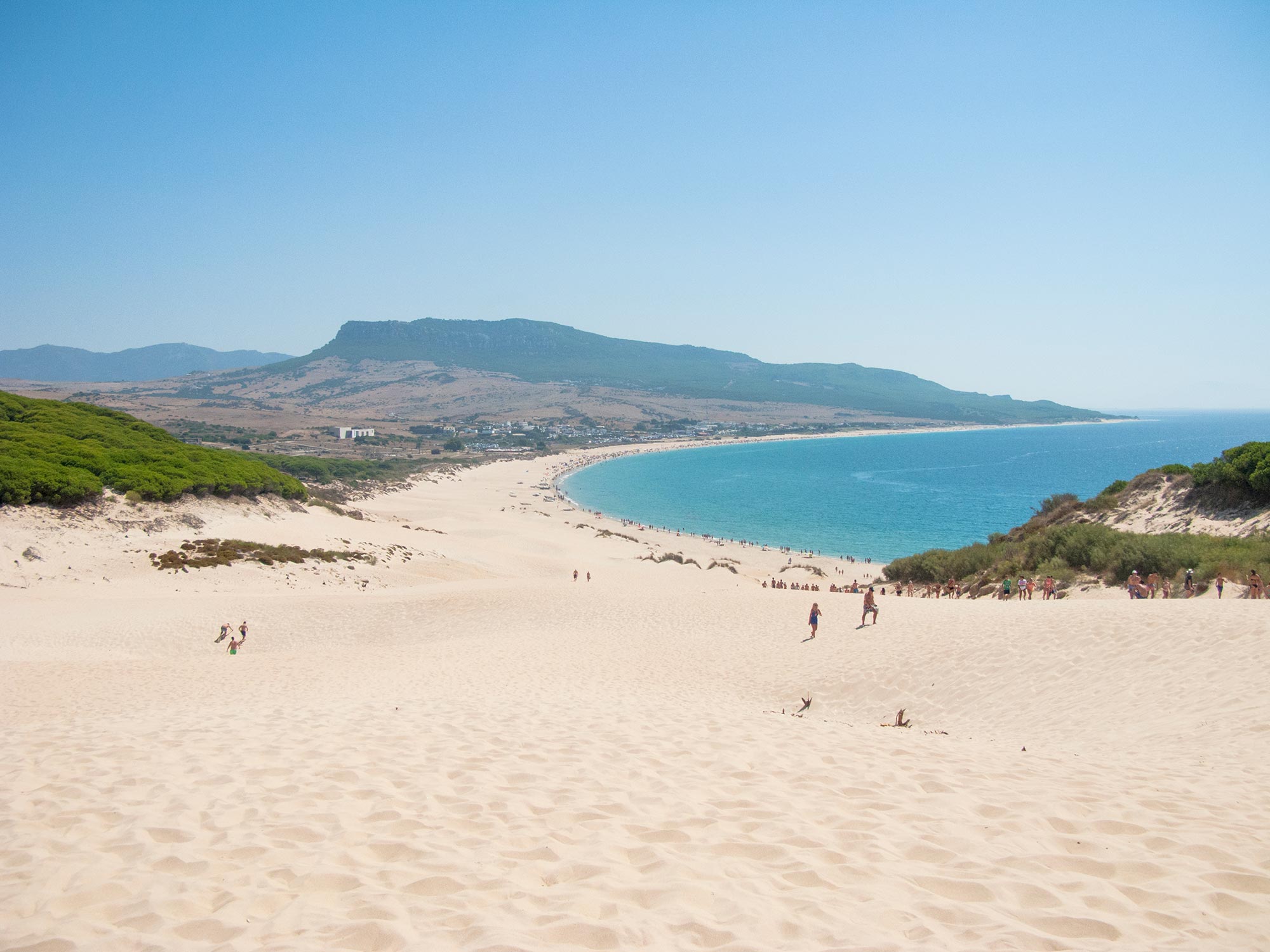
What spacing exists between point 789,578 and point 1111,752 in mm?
27361

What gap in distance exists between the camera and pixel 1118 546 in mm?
19062

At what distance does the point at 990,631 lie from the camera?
1313 cm

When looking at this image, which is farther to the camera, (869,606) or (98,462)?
(98,462)

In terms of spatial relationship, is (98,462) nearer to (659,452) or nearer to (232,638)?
(232,638)

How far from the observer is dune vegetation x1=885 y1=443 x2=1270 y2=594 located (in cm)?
1684

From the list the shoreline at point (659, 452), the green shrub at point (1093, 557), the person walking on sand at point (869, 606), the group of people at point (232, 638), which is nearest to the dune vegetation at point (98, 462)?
the group of people at point (232, 638)

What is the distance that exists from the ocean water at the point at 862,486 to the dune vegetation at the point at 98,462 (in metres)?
33.4

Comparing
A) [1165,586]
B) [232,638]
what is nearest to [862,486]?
[1165,586]

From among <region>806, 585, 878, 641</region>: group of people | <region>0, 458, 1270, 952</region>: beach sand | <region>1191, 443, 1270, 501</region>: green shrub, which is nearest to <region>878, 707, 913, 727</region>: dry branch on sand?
<region>0, 458, 1270, 952</region>: beach sand

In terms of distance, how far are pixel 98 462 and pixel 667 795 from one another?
3157 cm

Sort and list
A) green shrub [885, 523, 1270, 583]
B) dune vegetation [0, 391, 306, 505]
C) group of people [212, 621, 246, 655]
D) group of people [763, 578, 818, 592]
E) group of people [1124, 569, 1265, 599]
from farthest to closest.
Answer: group of people [763, 578, 818, 592] → dune vegetation [0, 391, 306, 505] → green shrub [885, 523, 1270, 583] → group of people [212, 621, 246, 655] → group of people [1124, 569, 1265, 599]

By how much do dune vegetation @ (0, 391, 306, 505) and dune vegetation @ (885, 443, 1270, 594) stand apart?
3027 cm

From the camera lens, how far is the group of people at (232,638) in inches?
625

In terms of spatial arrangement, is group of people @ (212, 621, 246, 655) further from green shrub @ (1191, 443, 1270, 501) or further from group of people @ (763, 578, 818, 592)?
green shrub @ (1191, 443, 1270, 501)
